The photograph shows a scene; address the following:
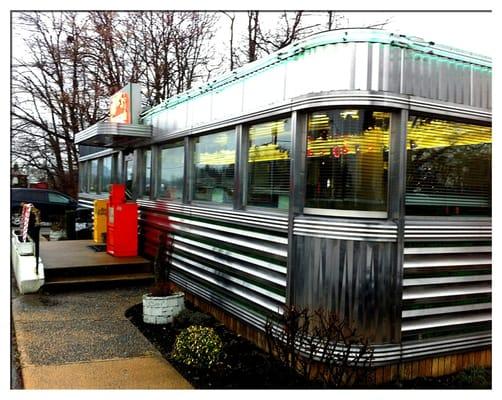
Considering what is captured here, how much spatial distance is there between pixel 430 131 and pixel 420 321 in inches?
70.9

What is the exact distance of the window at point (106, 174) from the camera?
40.7ft

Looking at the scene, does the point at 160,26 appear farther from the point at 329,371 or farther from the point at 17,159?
the point at 329,371

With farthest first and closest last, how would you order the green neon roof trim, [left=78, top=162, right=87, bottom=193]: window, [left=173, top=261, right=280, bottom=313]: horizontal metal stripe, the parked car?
the parked car
[left=78, top=162, right=87, bottom=193]: window
[left=173, top=261, right=280, bottom=313]: horizontal metal stripe
the green neon roof trim

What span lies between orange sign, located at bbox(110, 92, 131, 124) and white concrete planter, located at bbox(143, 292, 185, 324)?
4.64 metres

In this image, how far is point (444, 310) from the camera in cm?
475

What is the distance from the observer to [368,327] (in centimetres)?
434

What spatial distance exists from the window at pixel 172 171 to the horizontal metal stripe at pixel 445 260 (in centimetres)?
416

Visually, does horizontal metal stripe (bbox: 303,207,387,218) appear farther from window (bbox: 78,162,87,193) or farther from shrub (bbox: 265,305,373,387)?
window (bbox: 78,162,87,193)

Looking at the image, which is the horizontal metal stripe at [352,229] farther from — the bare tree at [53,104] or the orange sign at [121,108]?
the bare tree at [53,104]

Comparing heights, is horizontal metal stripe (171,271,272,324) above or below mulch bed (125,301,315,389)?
above

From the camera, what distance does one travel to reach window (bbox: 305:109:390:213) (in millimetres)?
4371

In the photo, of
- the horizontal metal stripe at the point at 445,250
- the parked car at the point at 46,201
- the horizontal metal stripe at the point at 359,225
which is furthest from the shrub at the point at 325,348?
the parked car at the point at 46,201

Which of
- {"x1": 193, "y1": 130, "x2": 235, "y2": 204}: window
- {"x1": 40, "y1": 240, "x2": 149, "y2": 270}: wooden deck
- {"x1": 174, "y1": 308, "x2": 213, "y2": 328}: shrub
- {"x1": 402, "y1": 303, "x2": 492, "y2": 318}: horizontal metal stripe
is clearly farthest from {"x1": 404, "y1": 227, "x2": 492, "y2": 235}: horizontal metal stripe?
{"x1": 40, "y1": 240, "x2": 149, "y2": 270}: wooden deck
